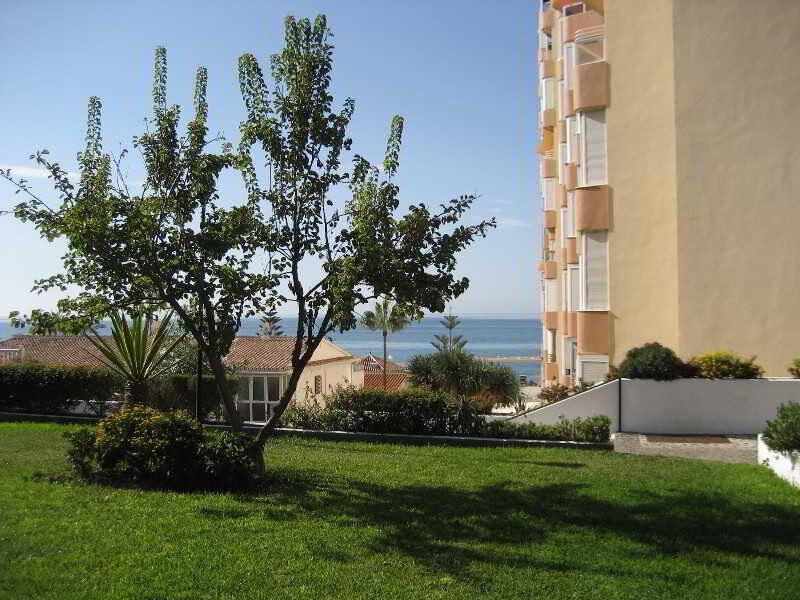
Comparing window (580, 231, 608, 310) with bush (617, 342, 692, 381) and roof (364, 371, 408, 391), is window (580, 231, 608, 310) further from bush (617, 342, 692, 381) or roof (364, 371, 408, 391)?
roof (364, 371, 408, 391)

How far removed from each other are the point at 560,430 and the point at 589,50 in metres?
12.4

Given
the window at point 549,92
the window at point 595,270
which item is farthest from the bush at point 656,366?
the window at point 549,92

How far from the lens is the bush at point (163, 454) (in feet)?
36.0

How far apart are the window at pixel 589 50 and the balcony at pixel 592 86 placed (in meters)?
0.53

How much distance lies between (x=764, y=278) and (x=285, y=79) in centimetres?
1422

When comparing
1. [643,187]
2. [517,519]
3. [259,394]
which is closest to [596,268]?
[643,187]

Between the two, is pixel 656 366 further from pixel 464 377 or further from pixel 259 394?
pixel 259 394

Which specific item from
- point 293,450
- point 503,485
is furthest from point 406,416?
point 503,485

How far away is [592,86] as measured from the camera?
22.5 metres

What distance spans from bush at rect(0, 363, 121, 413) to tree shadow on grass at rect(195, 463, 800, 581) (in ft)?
38.8

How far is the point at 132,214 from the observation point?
11430mm

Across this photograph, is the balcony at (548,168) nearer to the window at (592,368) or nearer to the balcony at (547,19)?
the balcony at (547,19)

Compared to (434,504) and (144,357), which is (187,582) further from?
(144,357)

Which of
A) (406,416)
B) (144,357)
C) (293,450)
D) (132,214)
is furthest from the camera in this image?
(144,357)
